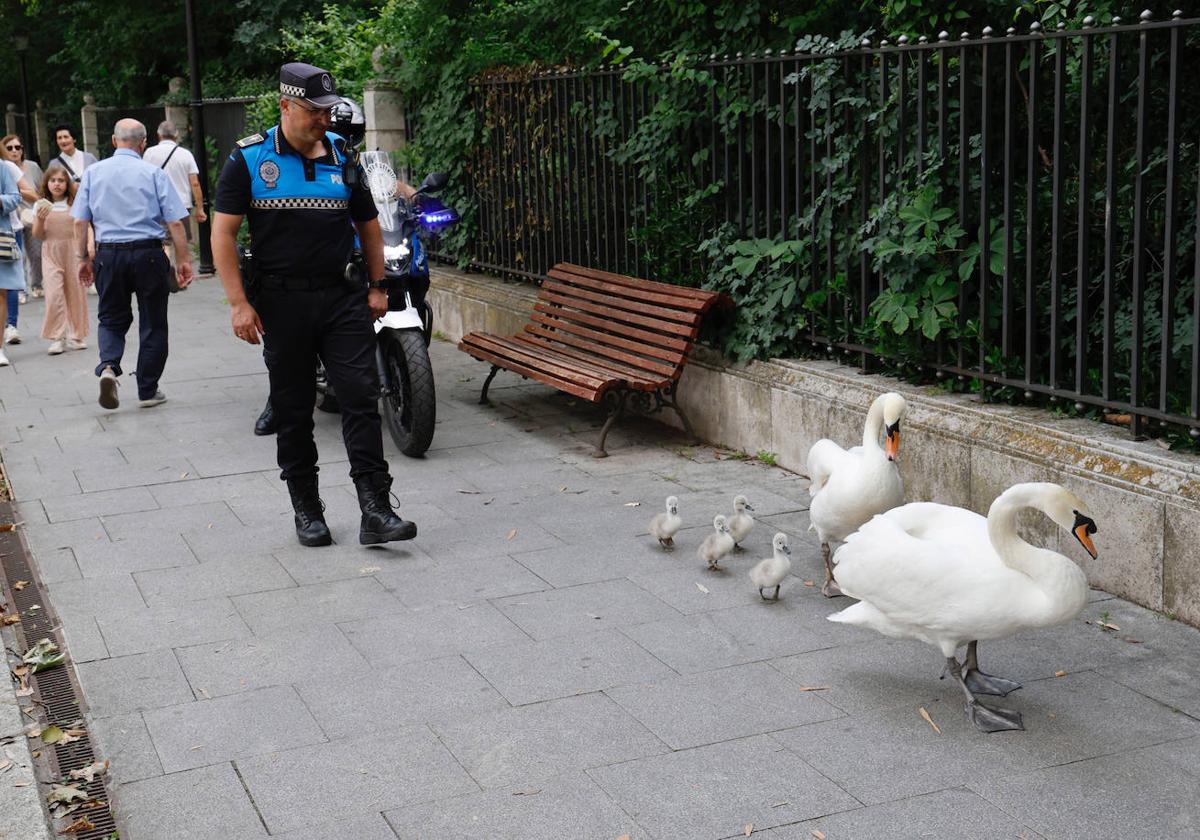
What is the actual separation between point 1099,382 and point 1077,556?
84cm

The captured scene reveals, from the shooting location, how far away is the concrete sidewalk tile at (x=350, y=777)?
4.05 metres

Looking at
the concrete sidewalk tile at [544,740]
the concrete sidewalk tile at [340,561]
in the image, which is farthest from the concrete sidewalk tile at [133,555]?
the concrete sidewalk tile at [544,740]

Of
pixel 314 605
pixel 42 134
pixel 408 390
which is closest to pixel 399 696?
pixel 314 605

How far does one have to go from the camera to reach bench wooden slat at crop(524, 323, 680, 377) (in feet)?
26.9

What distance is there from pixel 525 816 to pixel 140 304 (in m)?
7.12

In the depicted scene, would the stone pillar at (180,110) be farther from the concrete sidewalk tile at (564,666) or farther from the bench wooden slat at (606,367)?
the concrete sidewalk tile at (564,666)

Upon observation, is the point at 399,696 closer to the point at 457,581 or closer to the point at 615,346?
the point at 457,581

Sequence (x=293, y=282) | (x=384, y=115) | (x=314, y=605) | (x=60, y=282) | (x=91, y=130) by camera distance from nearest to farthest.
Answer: (x=314, y=605) < (x=293, y=282) < (x=60, y=282) < (x=384, y=115) < (x=91, y=130)

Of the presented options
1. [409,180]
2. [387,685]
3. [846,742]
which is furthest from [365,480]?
[409,180]

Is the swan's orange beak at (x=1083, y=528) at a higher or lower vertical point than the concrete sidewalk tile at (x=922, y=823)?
higher

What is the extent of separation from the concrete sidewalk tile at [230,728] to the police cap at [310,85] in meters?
2.55

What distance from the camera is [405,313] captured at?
8.48m

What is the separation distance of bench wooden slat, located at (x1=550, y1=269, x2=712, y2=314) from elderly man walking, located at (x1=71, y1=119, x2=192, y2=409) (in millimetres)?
2704

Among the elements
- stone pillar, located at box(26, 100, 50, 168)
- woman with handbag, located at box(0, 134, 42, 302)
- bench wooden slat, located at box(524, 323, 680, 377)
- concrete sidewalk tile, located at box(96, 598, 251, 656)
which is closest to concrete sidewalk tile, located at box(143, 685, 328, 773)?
concrete sidewalk tile, located at box(96, 598, 251, 656)
